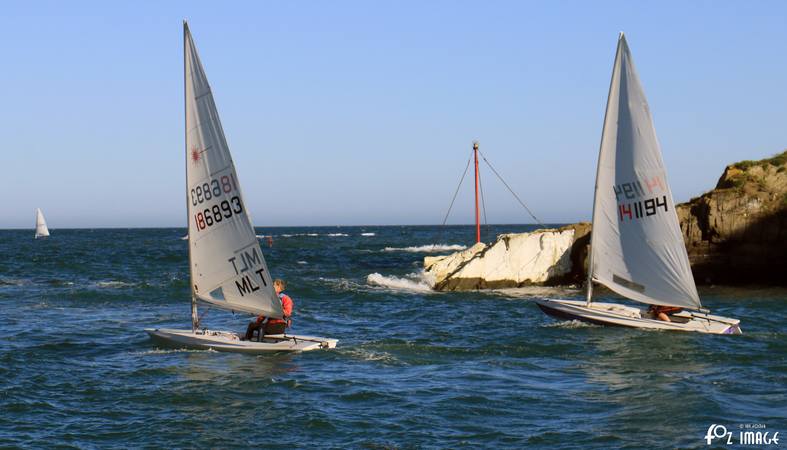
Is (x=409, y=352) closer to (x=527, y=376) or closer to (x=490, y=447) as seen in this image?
(x=527, y=376)

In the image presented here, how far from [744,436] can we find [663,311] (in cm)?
1195

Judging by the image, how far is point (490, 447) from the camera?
1465 centimetres

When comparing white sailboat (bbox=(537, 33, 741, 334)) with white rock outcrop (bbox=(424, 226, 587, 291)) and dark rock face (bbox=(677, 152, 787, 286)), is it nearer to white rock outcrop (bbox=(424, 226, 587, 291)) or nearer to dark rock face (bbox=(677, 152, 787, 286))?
dark rock face (bbox=(677, 152, 787, 286))

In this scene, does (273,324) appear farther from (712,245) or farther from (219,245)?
(712,245)

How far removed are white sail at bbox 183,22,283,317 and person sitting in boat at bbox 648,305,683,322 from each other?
11.8 meters

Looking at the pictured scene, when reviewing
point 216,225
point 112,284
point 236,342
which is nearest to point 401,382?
point 236,342

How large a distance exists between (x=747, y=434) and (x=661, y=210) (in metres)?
11.8

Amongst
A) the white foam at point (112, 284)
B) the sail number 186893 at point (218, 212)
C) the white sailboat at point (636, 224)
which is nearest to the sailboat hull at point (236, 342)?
the sail number 186893 at point (218, 212)

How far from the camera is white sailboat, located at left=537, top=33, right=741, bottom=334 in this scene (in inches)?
1013

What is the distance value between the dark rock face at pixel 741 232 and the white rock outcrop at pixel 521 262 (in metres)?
5.11

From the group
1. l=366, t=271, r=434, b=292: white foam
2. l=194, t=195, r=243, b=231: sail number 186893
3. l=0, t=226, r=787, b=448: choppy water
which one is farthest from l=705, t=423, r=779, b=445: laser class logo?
l=366, t=271, r=434, b=292: white foam

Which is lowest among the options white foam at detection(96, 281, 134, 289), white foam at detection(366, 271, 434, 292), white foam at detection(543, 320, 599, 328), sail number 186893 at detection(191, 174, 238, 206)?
white foam at detection(543, 320, 599, 328)

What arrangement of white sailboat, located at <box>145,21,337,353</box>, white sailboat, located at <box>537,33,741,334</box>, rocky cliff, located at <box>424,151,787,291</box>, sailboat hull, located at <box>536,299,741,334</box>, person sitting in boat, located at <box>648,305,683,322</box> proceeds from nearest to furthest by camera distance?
white sailboat, located at <box>145,21,337,353</box> < sailboat hull, located at <box>536,299,741,334</box> < white sailboat, located at <box>537,33,741,334</box> < person sitting in boat, located at <box>648,305,683,322</box> < rocky cliff, located at <box>424,151,787,291</box>

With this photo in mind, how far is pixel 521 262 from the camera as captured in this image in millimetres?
39656
